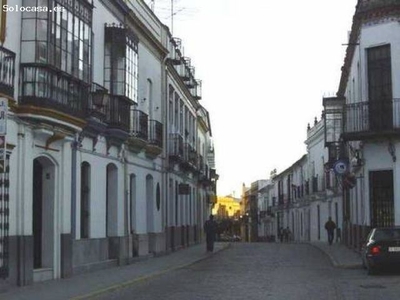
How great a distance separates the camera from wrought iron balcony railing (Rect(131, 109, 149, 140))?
24797mm

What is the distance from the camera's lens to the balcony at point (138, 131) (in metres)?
24.6

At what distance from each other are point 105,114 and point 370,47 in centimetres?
1020

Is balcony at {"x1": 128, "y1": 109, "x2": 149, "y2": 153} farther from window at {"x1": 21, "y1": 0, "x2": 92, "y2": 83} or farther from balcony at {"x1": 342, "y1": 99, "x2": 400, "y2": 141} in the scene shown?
balcony at {"x1": 342, "y1": 99, "x2": 400, "y2": 141}

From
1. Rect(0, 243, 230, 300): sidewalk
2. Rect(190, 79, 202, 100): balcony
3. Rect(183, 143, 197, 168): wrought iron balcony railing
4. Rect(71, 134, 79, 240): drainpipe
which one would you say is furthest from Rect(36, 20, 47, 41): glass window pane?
Rect(190, 79, 202, 100): balcony

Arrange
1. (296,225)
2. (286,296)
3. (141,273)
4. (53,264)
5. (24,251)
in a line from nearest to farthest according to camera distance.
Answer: (286,296) < (24,251) < (53,264) < (141,273) < (296,225)

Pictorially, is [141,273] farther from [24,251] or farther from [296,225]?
[296,225]

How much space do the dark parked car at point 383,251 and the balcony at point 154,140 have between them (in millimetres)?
9882

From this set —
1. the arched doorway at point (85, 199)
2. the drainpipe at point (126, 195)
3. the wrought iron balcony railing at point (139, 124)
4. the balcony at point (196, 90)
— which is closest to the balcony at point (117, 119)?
the drainpipe at point (126, 195)

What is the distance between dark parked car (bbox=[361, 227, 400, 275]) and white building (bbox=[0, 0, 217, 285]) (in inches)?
299

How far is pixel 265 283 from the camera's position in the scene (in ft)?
57.8

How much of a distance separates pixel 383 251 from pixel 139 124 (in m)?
9.88

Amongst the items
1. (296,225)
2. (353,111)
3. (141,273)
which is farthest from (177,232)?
(296,225)

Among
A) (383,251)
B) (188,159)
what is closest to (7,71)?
(383,251)

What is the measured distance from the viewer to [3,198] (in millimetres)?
15094
